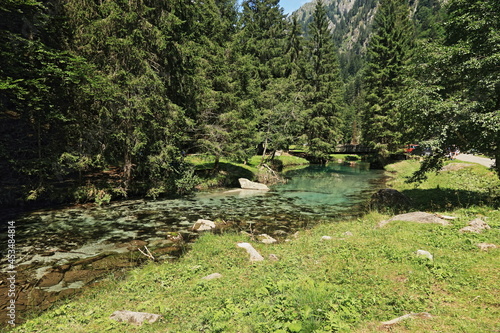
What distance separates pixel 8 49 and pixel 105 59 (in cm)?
589

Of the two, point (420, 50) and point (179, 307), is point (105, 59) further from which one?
point (420, 50)

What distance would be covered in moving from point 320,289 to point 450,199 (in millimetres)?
14561

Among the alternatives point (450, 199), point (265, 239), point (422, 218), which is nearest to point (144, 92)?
point (265, 239)

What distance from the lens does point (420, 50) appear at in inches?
628

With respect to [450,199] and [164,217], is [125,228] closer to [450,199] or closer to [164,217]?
[164,217]

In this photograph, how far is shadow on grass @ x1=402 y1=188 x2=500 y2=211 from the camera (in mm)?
13748

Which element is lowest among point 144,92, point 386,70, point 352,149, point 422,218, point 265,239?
point 265,239

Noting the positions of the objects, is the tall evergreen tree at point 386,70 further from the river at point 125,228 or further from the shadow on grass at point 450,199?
the shadow on grass at point 450,199

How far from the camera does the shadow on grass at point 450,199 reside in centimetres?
1375

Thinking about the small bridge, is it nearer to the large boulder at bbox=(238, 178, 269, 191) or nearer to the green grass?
the green grass

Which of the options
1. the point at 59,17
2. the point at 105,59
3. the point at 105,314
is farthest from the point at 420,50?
the point at 59,17

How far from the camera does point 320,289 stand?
19.3ft

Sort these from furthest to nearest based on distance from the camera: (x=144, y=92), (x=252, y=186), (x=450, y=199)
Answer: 1. (x=252, y=186)
2. (x=144, y=92)
3. (x=450, y=199)

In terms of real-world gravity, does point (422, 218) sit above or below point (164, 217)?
above
